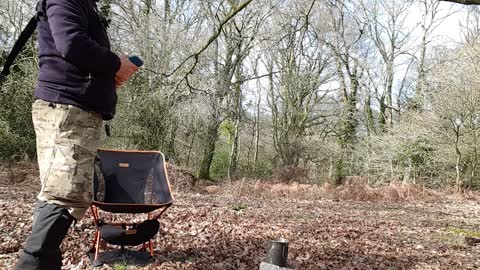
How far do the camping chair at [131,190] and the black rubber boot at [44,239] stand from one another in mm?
1183

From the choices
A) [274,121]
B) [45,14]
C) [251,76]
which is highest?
[251,76]

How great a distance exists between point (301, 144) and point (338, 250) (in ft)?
49.4

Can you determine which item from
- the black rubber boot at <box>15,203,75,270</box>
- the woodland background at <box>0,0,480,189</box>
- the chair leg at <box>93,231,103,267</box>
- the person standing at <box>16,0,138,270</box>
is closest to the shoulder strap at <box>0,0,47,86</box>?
the person standing at <box>16,0,138,270</box>

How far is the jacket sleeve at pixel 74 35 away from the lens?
7.33 feet

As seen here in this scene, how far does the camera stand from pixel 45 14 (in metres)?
2.38

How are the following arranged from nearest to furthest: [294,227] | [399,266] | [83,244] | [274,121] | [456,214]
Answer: [83,244] < [399,266] < [294,227] < [456,214] < [274,121]

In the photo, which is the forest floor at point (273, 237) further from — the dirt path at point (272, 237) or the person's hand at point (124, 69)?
the person's hand at point (124, 69)

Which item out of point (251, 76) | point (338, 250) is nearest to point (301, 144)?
point (251, 76)

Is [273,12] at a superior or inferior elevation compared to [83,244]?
superior

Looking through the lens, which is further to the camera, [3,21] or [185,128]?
[185,128]

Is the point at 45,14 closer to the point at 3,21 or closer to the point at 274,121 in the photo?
the point at 3,21

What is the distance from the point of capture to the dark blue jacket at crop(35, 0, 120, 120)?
2.25 meters

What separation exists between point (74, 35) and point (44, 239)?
104 cm

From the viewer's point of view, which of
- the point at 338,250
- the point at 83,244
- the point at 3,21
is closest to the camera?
the point at 83,244
